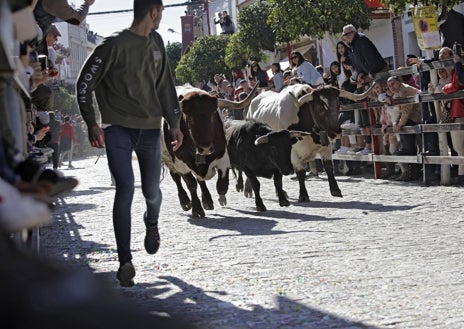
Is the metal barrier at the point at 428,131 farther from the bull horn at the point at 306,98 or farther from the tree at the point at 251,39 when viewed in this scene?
the tree at the point at 251,39

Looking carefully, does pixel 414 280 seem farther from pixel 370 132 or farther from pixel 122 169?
pixel 370 132

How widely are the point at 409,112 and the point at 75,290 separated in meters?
13.7

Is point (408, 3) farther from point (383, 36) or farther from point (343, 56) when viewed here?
point (383, 36)

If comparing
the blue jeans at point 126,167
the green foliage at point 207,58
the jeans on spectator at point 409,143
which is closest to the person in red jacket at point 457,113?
the jeans on spectator at point 409,143

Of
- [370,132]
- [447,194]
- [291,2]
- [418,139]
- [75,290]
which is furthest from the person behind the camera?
[291,2]

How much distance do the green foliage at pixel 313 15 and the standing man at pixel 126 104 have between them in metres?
15.7

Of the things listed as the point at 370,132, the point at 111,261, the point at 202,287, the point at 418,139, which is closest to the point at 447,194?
the point at 418,139

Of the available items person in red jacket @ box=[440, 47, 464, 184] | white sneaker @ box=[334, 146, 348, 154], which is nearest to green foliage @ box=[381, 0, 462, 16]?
person in red jacket @ box=[440, 47, 464, 184]

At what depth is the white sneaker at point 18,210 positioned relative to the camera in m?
1.19

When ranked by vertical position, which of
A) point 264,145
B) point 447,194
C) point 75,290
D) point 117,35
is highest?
point 117,35

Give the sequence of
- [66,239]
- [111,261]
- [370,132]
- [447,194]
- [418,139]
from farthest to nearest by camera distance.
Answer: [370,132] → [418,139] → [447,194] → [66,239] → [111,261]

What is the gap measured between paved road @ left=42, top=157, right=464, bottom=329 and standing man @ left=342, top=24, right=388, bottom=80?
309 cm

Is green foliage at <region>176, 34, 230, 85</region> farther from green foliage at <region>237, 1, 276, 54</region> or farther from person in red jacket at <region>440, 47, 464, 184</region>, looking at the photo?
person in red jacket at <region>440, 47, 464, 184</region>

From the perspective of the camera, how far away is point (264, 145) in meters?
12.1
